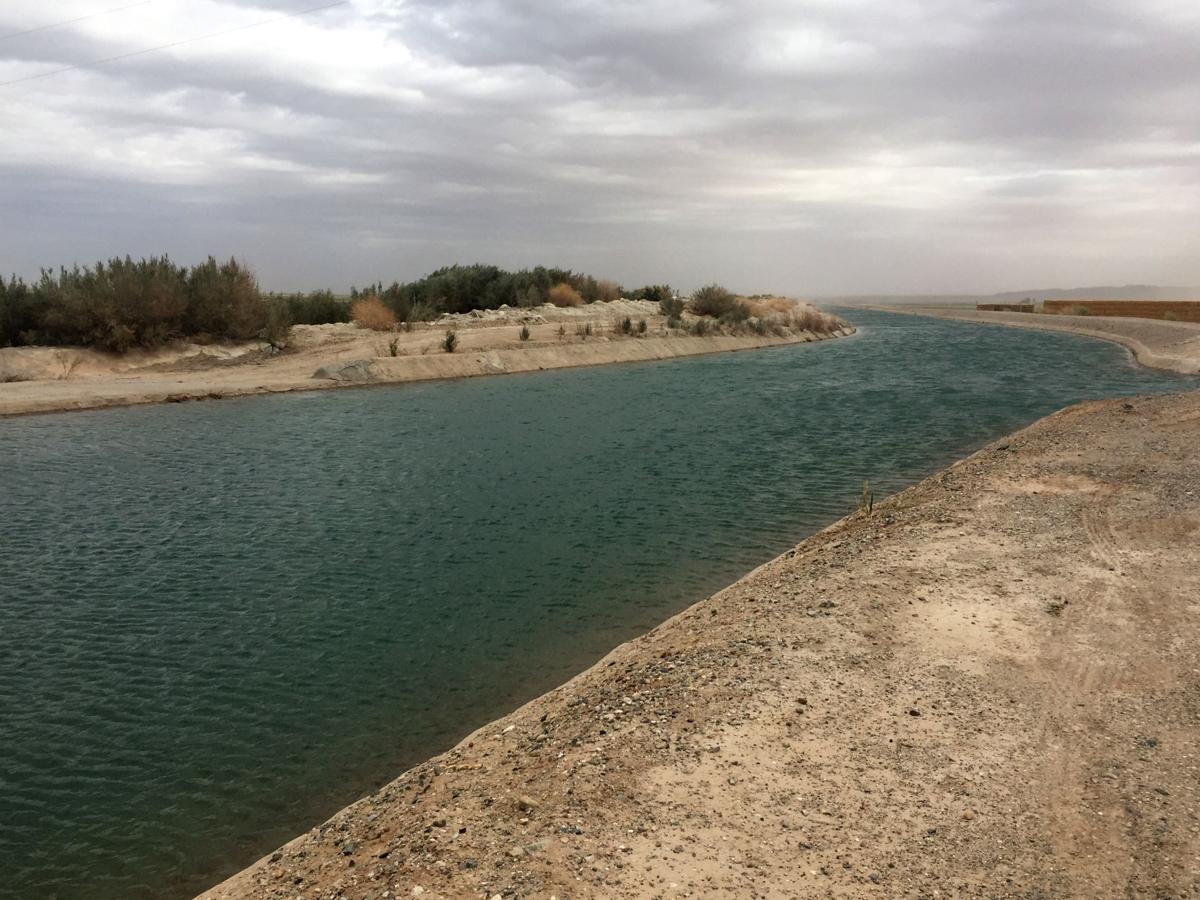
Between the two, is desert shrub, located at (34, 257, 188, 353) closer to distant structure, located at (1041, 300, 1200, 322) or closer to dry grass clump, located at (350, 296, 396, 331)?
dry grass clump, located at (350, 296, 396, 331)

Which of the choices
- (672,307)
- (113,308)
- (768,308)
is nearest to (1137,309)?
(768,308)

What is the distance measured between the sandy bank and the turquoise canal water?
19.9 meters

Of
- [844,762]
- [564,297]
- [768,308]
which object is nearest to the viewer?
[844,762]

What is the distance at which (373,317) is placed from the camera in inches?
1770

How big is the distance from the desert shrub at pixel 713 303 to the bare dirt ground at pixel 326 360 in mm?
10511

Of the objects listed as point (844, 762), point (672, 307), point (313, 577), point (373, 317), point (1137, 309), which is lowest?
point (313, 577)

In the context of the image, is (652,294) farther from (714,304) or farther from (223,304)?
(223,304)

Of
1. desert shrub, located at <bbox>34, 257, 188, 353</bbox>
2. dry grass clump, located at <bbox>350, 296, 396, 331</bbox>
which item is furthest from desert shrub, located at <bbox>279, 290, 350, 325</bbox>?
desert shrub, located at <bbox>34, 257, 188, 353</bbox>

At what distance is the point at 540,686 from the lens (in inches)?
326

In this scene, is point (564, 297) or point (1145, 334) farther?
point (564, 297)

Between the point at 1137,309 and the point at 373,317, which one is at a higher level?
the point at 373,317

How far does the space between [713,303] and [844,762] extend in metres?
62.8

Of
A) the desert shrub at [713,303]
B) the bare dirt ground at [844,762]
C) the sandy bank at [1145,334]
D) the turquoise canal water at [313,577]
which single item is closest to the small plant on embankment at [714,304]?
the desert shrub at [713,303]

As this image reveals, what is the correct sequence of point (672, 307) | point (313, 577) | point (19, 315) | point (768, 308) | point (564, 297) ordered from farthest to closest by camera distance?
point (768, 308) < point (672, 307) < point (564, 297) < point (19, 315) < point (313, 577)
